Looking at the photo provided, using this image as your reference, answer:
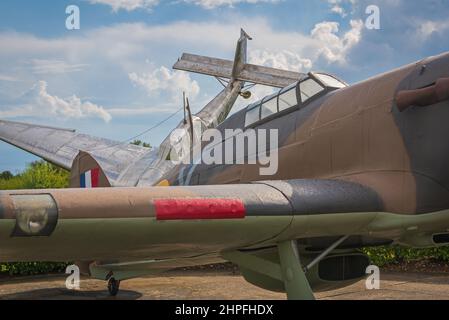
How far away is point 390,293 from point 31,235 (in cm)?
795

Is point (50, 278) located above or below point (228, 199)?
below

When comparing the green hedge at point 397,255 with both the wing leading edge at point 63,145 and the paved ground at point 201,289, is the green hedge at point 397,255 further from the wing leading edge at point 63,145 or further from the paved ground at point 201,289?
the wing leading edge at point 63,145

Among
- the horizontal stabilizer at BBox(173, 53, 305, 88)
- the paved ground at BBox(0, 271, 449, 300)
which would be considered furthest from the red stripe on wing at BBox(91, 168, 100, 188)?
the horizontal stabilizer at BBox(173, 53, 305, 88)

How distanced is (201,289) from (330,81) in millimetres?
6964

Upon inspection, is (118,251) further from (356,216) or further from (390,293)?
(390,293)

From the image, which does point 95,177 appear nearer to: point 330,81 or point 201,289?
point 201,289

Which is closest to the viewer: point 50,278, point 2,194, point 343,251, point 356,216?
point 2,194

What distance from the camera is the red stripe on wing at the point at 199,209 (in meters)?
3.68

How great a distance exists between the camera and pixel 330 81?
5.65m

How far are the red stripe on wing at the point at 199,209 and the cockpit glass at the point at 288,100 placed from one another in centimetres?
204

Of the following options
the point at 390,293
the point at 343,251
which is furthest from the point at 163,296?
the point at 343,251

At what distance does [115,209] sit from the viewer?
3.53m

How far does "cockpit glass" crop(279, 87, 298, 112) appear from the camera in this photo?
223 inches

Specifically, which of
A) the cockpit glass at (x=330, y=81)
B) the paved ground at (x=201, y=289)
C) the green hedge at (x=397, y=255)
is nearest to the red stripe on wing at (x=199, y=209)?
the cockpit glass at (x=330, y=81)
